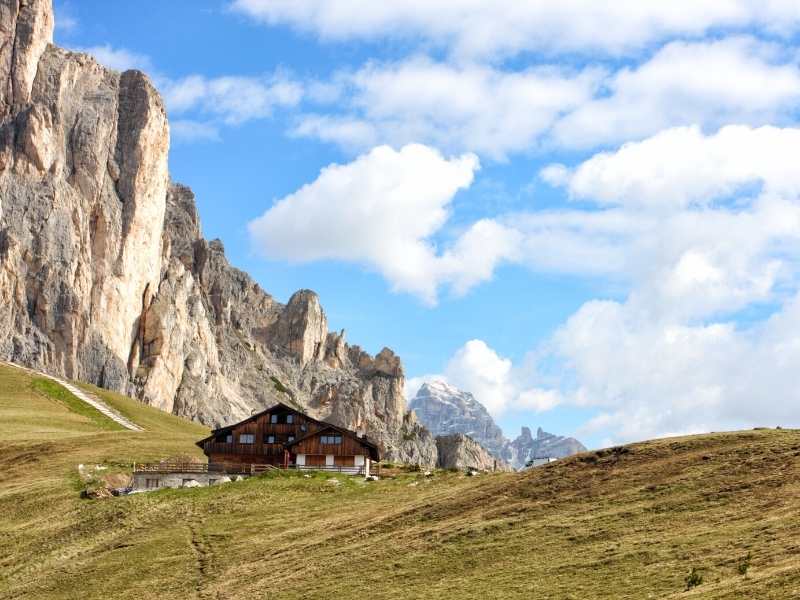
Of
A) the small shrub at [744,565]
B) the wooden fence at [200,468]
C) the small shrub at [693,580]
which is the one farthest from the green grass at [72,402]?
the small shrub at [744,565]

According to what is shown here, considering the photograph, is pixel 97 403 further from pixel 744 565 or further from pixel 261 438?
pixel 744 565

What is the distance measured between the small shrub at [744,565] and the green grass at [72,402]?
4033 inches

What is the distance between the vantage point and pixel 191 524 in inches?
2469

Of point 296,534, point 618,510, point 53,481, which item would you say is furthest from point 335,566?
point 53,481

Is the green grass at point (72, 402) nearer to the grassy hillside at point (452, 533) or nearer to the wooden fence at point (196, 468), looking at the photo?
the wooden fence at point (196, 468)

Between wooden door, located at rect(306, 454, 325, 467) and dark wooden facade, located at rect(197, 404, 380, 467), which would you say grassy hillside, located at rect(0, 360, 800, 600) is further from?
dark wooden facade, located at rect(197, 404, 380, 467)

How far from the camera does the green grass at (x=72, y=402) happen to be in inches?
5207

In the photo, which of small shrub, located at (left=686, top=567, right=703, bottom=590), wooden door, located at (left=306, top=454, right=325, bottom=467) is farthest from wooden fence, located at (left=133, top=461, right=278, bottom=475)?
small shrub, located at (left=686, top=567, right=703, bottom=590)

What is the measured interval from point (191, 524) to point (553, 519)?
24.6m

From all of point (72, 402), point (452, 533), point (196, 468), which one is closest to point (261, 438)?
point (196, 468)

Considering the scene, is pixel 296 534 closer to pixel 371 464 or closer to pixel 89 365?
pixel 371 464

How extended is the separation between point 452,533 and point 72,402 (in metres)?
104

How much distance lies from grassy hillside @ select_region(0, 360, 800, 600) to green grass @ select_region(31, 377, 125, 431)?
5599 centimetres

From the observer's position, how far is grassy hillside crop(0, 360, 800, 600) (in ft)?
130
